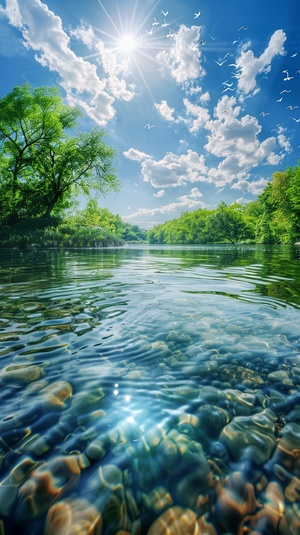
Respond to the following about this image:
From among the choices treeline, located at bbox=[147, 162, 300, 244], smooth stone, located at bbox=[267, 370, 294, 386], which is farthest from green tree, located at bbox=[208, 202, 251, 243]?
smooth stone, located at bbox=[267, 370, 294, 386]

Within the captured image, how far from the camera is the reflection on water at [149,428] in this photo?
1.10 metres

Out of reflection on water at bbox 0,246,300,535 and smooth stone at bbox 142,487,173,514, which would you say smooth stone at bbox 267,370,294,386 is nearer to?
reflection on water at bbox 0,246,300,535

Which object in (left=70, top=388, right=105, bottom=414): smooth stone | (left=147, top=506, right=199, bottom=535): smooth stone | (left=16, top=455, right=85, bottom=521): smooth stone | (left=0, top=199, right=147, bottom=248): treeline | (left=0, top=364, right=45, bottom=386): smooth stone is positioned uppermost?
(left=0, top=199, right=147, bottom=248): treeline

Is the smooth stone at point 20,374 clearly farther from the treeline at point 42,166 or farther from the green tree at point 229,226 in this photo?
the green tree at point 229,226

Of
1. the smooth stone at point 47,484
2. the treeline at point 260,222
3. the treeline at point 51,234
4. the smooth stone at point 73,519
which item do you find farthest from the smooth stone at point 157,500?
the treeline at point 260,222

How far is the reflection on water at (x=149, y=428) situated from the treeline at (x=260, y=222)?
5684 cm

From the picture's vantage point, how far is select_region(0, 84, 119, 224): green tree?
2519 centimetres

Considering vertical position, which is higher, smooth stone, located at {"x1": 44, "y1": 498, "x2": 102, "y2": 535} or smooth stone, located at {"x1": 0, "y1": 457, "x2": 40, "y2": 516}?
smooth stone, located at {"x1": 0, "y1": 457, "x2": 40, "y2": 516}

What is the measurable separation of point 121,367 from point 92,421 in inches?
27.4

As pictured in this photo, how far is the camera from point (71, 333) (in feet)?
10.2

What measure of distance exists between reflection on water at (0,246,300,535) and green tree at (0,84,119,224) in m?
28.9

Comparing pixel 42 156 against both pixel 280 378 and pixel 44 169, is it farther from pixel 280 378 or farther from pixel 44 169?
pixel 280 378

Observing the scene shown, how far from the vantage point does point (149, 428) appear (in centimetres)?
156

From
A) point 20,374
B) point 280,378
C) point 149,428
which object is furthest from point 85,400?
point 280,378
